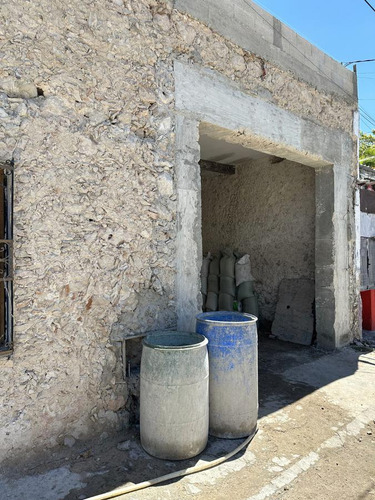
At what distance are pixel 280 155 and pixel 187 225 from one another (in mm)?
2317

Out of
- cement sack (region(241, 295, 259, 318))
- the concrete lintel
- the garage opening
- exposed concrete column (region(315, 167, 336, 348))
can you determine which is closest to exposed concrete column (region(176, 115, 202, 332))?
the concrete lintel

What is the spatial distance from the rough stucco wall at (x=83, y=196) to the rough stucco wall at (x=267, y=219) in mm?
3379

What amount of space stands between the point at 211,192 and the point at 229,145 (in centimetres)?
182

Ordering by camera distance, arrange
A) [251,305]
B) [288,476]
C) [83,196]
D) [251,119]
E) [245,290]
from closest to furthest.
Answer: [288,476]
[83,196]
[251,119]
[251,305]
[245,290]

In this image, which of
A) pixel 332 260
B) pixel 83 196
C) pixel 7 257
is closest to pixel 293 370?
pixel 332 260

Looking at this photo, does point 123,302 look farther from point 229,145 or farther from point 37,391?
point 229,145

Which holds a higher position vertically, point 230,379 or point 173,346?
point 173,346

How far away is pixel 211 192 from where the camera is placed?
25.6ft

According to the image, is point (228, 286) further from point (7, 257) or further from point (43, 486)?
point (43, 486)

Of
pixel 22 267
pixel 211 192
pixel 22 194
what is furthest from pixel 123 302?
pixel 211 192

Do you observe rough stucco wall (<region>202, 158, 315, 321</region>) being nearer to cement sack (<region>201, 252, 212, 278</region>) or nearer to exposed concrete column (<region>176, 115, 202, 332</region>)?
cement sack (<region>201, 252, 212, 278</region>)

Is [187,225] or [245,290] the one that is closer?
[187,225]

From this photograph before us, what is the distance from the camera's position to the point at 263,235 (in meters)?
6.84

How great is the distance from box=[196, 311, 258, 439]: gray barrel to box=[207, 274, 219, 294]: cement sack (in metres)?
4.11
